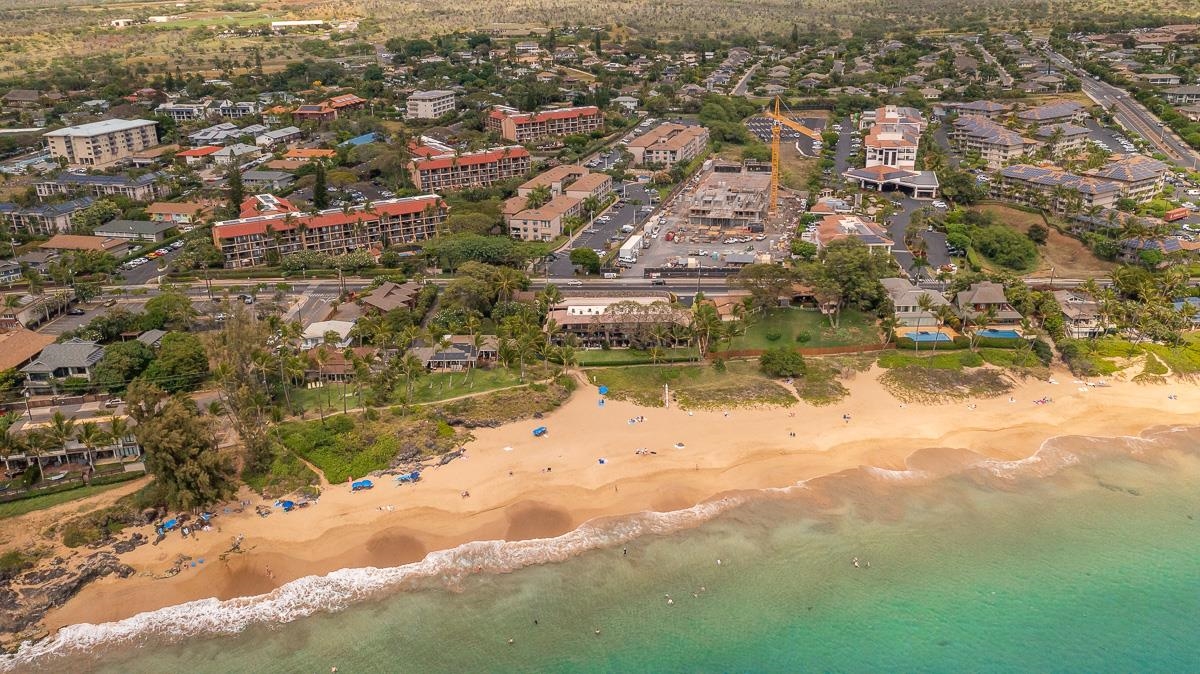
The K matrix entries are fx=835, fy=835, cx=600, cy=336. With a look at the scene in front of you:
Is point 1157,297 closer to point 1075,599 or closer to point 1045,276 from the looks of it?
point 1045,276

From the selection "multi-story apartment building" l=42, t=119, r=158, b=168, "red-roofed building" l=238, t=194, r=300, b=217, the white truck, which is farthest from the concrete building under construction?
"multi-story apartment building" l=42, t=119, r=158, b=168

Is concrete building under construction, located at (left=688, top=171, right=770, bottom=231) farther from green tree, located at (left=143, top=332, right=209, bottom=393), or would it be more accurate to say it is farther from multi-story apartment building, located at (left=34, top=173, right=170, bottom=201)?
multi-story apartment building, located at (left=34, top=173, right=170, bottom=201)

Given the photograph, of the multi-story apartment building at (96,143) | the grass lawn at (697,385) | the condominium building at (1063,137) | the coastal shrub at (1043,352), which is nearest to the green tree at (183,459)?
the grass lawn at (697,385)

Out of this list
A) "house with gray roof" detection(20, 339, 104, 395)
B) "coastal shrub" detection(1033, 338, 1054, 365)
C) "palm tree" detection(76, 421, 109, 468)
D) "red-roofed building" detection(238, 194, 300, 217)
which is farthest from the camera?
"red-roofed building" detection(238, 194, 300, 217)

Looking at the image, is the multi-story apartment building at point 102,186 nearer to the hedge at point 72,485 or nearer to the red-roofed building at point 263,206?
the red-roofed building at point 263,206

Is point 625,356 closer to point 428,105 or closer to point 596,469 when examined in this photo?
point 596,469

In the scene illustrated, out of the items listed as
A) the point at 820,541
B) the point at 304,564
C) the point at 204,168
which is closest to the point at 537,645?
the point at 304,564
